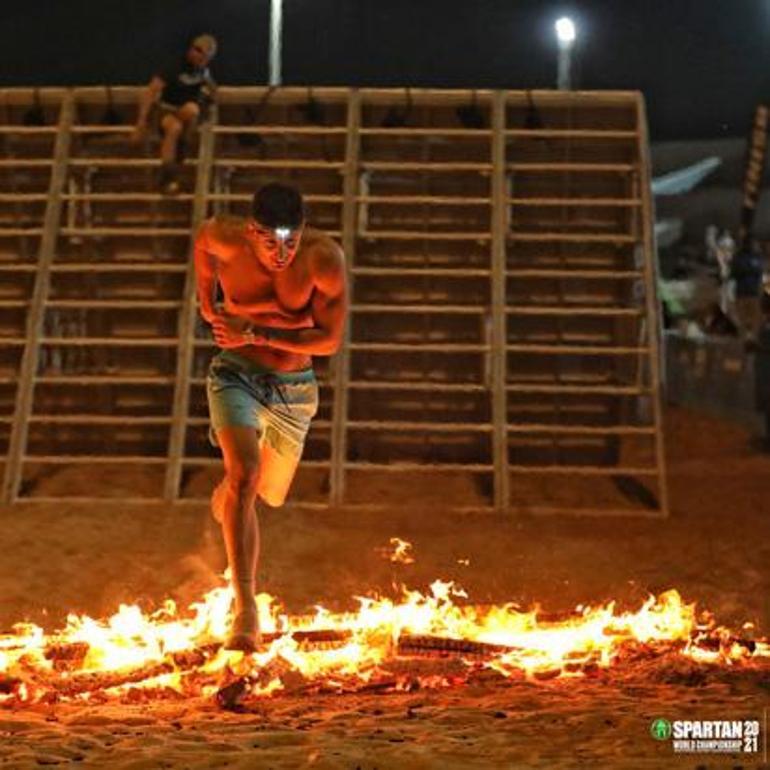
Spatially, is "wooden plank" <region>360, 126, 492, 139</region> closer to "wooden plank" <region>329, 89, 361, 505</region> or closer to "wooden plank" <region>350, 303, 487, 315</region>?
"wooden plank" <region>329, 89, 361, 505</region>

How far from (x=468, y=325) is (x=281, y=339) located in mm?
5293

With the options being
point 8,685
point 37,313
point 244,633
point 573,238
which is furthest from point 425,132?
point 8,685

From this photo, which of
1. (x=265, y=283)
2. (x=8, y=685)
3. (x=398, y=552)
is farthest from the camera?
(x=398, y=552)

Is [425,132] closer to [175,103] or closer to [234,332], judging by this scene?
[175,103]

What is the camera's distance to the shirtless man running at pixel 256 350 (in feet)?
16.8

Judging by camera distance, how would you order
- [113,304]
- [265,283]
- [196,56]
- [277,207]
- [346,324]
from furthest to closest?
[196,56] → [113,304] → [346,324] → [265,283] → [277,207]

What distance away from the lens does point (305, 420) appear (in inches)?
217

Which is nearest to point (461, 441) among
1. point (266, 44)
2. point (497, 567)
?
point (497, 567)

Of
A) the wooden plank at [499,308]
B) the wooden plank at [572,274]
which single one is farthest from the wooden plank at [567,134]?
the wooden plank at [572,274]

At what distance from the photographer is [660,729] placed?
3.98m

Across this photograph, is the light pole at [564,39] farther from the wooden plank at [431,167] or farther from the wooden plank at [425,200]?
the wooden plank at [425,200]

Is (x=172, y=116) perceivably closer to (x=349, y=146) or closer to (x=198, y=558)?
(x=349, y=146)

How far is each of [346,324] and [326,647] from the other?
3468mm

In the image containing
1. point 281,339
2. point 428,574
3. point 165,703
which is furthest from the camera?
point 428,574
